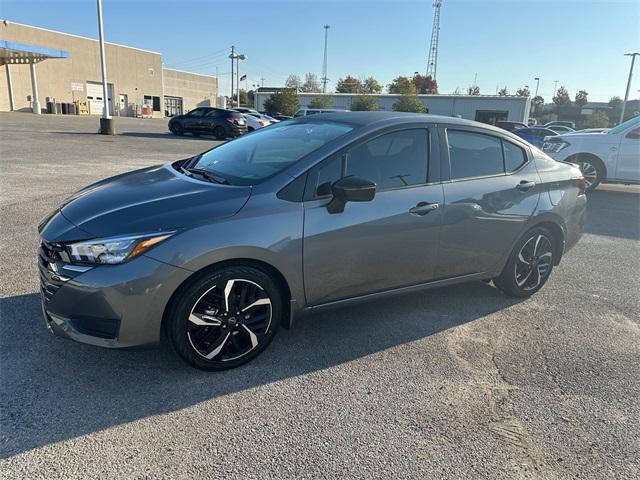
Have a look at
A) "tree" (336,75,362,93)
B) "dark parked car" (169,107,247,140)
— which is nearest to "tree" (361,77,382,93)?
"tree" (336,75,362,93)

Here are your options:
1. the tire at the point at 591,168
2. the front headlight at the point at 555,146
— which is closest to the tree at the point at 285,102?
the front headlight at the point at 555,146

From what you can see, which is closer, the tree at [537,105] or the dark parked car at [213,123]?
the dark parked car at [213,123]

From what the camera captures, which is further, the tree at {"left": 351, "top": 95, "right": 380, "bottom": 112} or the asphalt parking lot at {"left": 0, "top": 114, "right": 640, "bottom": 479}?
the tree at {"left": 351, "top": 95, "right": 380, "bottom": 112}

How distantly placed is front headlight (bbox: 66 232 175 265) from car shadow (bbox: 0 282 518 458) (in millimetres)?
777

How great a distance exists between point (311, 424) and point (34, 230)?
474cm

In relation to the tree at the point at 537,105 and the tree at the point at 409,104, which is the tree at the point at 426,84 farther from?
the tree at the point at 409,104

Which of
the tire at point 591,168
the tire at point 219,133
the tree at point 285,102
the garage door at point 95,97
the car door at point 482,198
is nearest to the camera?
the car door at point 482,198

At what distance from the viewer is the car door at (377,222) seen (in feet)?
10.1

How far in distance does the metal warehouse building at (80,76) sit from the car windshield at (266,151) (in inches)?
1590

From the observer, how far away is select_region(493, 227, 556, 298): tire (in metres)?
4.24

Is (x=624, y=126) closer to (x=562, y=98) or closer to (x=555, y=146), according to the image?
(x=555, y=146)

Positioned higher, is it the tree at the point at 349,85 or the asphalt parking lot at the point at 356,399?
the tree at the point at 349,85

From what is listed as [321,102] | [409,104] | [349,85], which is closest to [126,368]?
[409,104]

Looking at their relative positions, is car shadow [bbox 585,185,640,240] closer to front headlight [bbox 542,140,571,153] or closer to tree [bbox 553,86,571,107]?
front headlight [bbox 542,140,571,153]
